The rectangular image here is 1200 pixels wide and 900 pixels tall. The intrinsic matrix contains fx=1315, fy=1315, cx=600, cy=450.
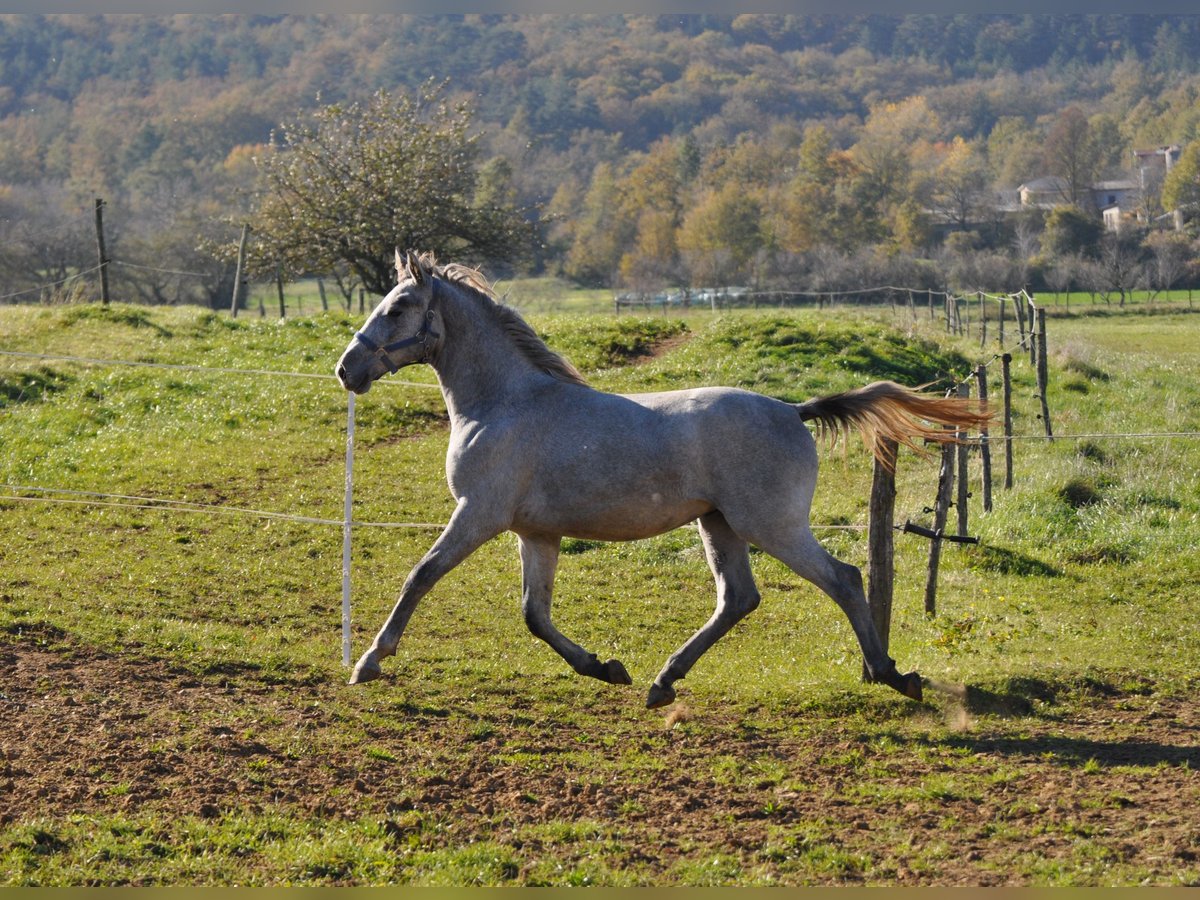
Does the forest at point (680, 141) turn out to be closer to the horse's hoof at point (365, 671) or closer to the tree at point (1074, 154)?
the tree at point (1074, 154)

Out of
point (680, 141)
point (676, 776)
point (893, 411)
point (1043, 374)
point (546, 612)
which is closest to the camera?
point (676, 776)

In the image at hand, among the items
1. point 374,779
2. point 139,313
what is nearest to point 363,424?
point 139,313

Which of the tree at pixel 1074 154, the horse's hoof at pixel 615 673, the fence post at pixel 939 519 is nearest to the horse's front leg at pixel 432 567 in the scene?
the horse's hoof at pixel 615 673

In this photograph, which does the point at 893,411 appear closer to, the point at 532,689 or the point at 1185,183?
the point at 532,689

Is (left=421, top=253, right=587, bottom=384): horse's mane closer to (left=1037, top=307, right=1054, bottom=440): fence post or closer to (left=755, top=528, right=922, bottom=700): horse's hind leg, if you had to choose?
(left=755, top=528, right=922, bottom=700): horse's hind leg

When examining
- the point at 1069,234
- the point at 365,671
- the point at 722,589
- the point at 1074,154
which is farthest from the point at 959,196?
the point at 365,671

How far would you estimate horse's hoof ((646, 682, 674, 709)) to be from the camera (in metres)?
7.34

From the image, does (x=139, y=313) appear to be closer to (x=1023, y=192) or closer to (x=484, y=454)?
(x=484, y=454)

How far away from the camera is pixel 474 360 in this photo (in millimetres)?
7559

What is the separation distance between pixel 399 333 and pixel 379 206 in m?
24.0

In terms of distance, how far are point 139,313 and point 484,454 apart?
16491mm

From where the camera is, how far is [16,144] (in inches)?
4628

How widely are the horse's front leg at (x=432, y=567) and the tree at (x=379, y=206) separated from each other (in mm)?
22470

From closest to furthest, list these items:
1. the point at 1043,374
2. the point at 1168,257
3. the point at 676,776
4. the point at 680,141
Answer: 1. the point at 676,776
2. the point at 1043,374
3. the point at 1168,257
4. the point at 680,141
